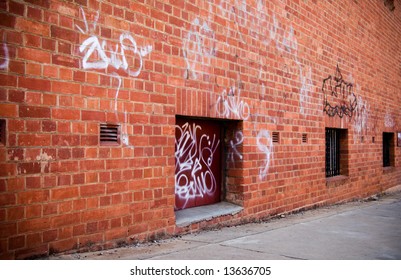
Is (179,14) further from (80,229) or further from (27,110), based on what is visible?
(80,229)

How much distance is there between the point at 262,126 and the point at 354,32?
4826mm

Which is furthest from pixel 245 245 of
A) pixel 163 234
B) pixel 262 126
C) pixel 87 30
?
pixel 87 30

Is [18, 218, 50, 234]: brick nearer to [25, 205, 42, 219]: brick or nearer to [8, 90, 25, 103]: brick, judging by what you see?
[25, 205, 42, 219]: brick

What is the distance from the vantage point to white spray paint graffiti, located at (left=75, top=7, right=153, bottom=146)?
3.85 meters

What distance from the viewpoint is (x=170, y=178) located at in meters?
4.75

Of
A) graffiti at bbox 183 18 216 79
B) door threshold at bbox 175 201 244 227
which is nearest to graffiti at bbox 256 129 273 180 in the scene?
door threshold at bbox 175 201 244 227

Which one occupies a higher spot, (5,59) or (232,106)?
(5,59)

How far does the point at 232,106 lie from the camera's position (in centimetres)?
573

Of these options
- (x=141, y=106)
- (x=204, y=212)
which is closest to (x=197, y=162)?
(x=204, y=212)

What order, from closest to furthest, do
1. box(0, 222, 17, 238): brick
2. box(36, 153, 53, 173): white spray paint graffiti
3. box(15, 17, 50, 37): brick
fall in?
box(0, 222, 17, 238): brick
box(15, 17, 50, 37): brick
box(36, 153, 53, 173): white spray paint graffiti

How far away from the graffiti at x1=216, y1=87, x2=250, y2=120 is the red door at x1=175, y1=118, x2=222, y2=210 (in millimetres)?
327

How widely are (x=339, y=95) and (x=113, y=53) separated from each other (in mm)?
6220

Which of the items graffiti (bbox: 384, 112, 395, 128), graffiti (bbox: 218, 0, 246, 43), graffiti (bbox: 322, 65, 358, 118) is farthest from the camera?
graffiti (bbox: 384, 112, 395, 128)

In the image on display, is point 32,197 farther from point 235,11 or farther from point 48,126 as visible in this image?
point 235,11
